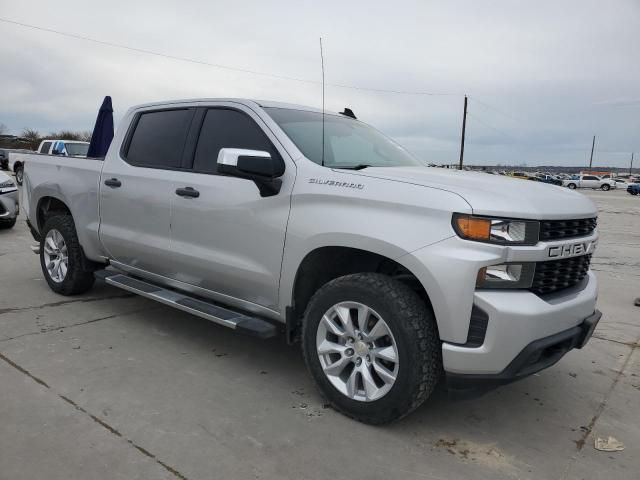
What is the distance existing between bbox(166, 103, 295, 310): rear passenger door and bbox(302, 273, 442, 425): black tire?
58cm

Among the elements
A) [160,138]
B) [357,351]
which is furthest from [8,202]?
[357,351]

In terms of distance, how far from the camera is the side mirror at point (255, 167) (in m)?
3.10

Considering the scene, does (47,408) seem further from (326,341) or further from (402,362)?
(402,362)

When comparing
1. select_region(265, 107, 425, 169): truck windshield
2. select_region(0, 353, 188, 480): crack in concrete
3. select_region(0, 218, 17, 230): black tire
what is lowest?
A: select_region(0, 218, 17, 230): black tire

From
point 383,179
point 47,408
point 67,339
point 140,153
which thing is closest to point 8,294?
point 67,339

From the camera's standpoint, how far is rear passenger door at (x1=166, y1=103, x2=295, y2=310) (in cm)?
334

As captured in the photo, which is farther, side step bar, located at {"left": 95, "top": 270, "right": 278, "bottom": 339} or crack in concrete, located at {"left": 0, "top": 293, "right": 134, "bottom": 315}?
crack in concrete, located at {"left": 0, "top": 293, "right": 134, "bottom": 315}

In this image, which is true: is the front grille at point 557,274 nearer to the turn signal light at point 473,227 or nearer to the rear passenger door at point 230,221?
the turn signal light at point 473,227

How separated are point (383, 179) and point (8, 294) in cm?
431

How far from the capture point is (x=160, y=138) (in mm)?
4285

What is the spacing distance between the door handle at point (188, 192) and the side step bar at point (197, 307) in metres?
0.77

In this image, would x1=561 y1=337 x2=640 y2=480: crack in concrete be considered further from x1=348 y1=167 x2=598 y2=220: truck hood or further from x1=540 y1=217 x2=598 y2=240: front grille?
x1=348 y1=167 x2=598 y2=220: truck hood

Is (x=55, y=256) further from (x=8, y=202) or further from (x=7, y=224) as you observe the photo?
(x=7, y=224)

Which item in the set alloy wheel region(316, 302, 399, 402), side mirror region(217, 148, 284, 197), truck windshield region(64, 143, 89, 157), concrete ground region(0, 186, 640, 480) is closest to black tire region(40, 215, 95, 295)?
concrete ground region(0, 186, 640, 480)
